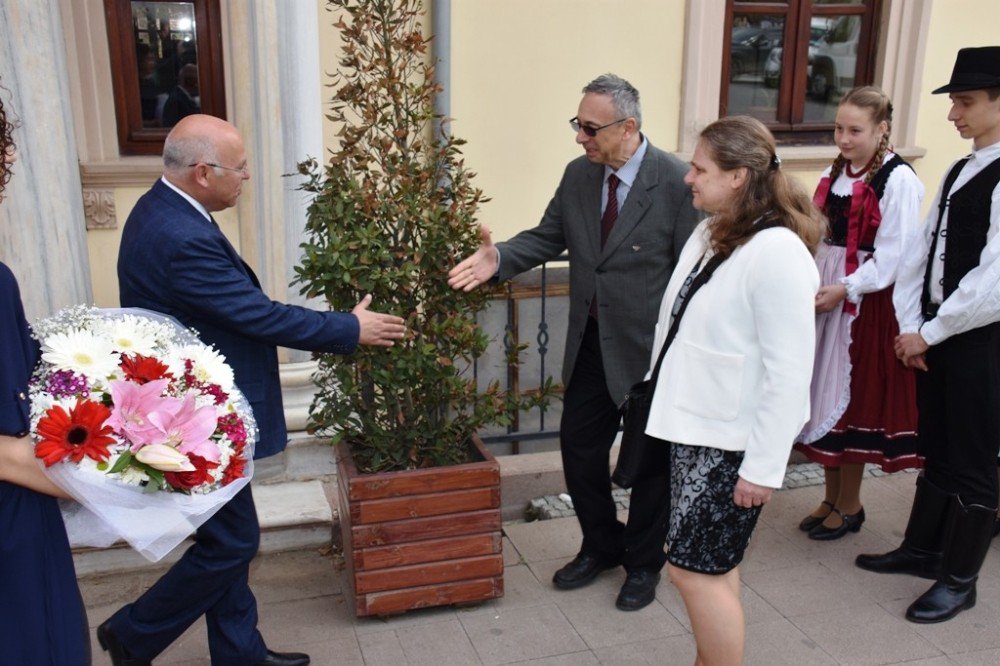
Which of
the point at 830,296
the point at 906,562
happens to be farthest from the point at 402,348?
the point at 906,562

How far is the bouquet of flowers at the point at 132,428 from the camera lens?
6.15 ft

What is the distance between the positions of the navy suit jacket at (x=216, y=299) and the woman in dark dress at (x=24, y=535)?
687mm

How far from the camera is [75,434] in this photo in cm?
187

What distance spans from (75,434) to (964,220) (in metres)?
3.10

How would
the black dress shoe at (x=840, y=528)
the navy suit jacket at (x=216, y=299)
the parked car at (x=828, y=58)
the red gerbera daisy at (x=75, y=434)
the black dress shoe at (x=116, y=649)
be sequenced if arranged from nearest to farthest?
the red gerbera daisy at (x=75, y=434)
the navy suit jacket at (x=216, y=299)
the black dress shoe at (x=116, y=649)
the black dress shoe at (x=840, y=528)
the parked car at (x=828, y=58)

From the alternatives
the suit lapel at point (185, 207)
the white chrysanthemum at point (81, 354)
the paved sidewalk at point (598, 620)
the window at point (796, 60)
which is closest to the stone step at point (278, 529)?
the paved sidewalk at point (598, 620)

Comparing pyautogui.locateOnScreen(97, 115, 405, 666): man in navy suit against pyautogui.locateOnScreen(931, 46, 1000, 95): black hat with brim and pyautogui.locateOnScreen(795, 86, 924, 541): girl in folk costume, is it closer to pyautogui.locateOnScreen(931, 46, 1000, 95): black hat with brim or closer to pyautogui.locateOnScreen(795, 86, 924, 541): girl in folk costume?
pyautogui.locateOnScreen(795, 86, 924, 541): girl in folk costume

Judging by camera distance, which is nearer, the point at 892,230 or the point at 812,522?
the point at 892,230

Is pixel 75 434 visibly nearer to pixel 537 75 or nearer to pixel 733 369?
pixel 733 369

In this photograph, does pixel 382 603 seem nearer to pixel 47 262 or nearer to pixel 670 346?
pixel 670 346

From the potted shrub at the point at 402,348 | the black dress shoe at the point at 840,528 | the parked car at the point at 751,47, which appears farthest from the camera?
the parked car at the point at 751,47

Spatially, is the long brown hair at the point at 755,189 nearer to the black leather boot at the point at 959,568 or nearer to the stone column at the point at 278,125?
the black leather boot at the point at 959,568

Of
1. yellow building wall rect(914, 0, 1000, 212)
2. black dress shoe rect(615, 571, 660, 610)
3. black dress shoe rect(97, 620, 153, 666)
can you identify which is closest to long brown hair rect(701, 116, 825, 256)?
black dress shoe rect(615, 571, 660, 610)

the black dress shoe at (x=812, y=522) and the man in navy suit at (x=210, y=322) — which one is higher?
the man in navy suit at (x=210, y=322)
